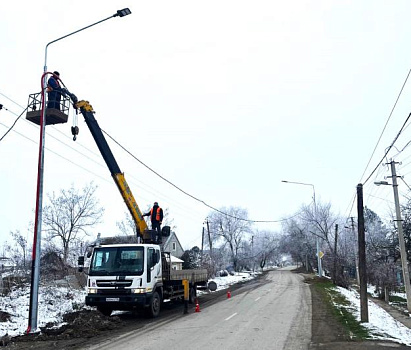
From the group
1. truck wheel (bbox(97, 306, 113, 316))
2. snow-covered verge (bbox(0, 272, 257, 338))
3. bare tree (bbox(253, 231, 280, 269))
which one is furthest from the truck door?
bare tree (bbox(253, 231, 280, 269))

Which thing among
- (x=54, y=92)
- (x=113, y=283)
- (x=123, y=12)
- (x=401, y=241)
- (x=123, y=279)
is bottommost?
(x=113, y=283)

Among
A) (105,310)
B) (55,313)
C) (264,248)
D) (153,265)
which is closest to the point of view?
(55,313)

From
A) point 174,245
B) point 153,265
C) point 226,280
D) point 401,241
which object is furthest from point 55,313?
point 174,245

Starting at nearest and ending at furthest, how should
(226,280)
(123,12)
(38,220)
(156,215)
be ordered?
(38,220) → (123,12) → (156,215) → (226,280)

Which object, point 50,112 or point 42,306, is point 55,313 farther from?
point 50,112

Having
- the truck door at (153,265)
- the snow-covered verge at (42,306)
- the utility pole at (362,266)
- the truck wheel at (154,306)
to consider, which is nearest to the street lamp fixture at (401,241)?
the utility pole at (362,266)

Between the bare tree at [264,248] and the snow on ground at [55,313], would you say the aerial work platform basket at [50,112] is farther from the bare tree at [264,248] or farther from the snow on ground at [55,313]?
the bare tree at [264,248]

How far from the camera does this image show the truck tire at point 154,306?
554 inches

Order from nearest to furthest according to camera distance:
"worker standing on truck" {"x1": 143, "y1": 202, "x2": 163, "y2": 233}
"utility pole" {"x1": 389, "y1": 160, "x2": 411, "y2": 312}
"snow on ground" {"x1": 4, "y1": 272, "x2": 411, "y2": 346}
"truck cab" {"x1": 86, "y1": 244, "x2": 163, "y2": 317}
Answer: "snow on ground" {"x1": 4, "y1": 272, "x2": 411, "y2": 346}, "truck cab" {"x1": 86, "y1": 244, "x2": 163, "y2": 317}, "worker standing on truck" {"x1": 143, "y1": 202, "x2": 163, "y2": 233}, "utility pole" {"x1": 389, "y1": 160, "x2": 411, "y2": 312}

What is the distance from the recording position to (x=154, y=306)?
47.1 ft

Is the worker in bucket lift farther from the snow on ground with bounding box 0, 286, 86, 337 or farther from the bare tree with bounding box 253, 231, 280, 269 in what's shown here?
the bare tree with bounding box 253, 231, 280, 269

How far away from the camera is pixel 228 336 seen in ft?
33.5

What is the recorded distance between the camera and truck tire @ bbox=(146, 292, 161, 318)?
14.1m

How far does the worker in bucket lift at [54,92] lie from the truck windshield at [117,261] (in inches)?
217
